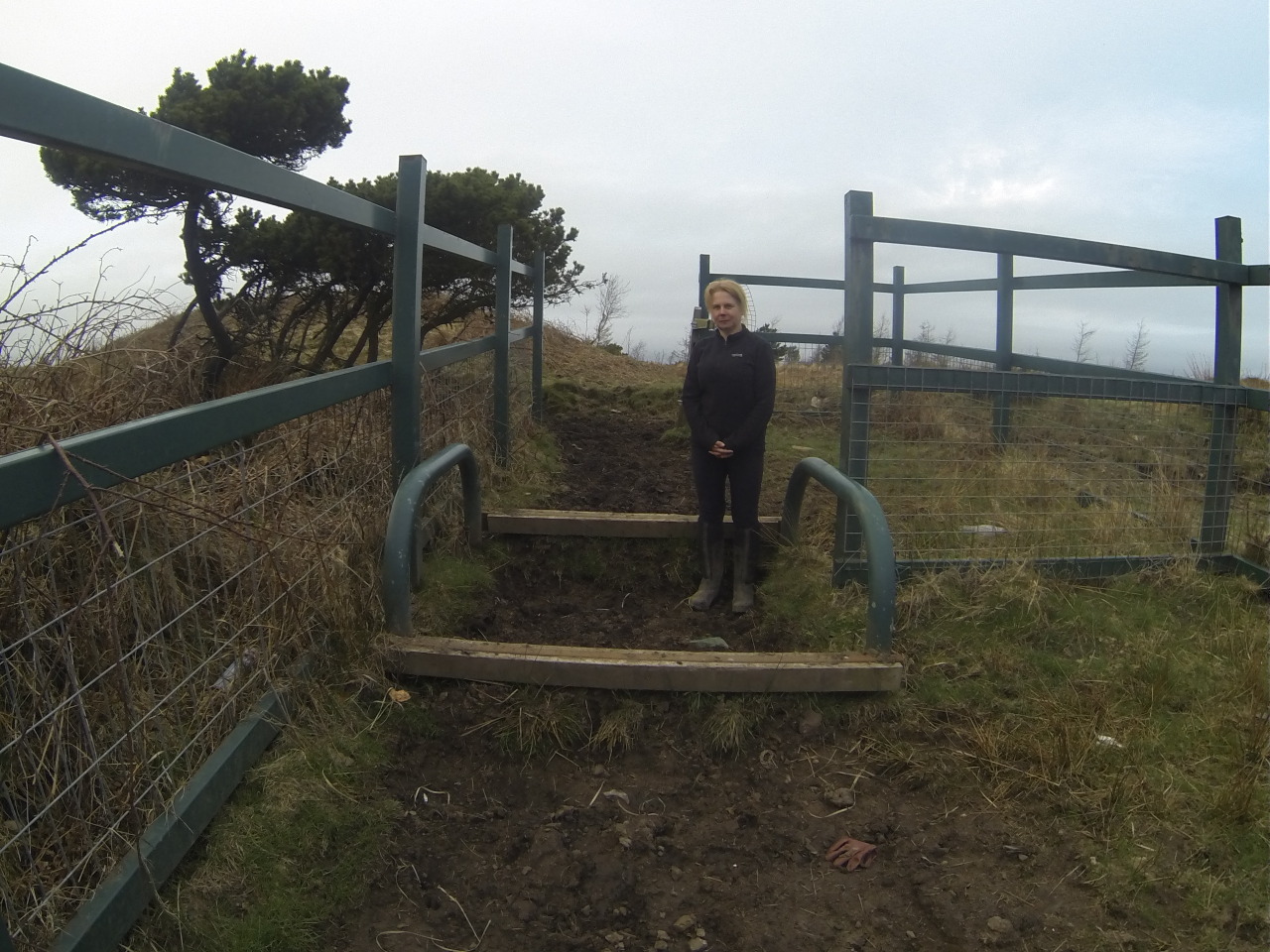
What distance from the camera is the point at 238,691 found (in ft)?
9.23

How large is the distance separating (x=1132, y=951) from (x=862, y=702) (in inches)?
50.8

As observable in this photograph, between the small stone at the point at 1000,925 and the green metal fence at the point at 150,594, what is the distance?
206cm

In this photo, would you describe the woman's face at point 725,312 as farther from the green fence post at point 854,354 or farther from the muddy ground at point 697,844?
the muddy ground at point 697,844

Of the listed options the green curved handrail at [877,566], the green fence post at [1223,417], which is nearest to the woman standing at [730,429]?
the green curved handrail at [877,566]

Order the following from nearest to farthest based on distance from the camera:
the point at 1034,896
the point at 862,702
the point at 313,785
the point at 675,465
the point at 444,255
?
the point at 1034,896
the point at 313,785
the point at 862,702
the point at 675,465
the point at 444,255

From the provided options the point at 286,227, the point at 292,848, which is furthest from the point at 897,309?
the point at 292,848

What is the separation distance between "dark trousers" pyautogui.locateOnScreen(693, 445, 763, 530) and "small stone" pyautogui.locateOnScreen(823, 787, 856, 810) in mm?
1849

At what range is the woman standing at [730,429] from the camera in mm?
4734

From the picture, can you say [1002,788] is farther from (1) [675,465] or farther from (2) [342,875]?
(1) [675,465]

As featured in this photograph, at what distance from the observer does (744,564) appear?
15.9 feet

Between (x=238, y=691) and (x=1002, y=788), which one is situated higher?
(x=238, y=691)

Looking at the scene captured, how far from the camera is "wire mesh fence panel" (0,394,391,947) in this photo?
2.08m

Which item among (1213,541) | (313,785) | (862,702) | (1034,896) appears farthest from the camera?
(1213,541)

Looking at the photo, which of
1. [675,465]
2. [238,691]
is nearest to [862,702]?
[238,691]
